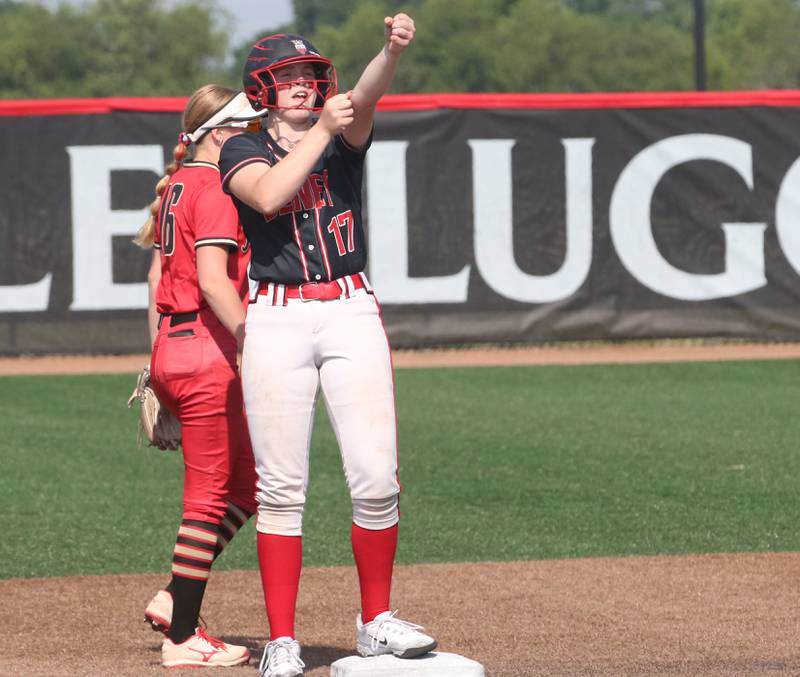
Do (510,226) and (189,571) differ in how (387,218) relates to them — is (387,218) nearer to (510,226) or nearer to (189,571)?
(510,226)

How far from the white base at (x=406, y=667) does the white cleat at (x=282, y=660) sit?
0.38 ft

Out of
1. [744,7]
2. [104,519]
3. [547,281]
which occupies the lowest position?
[104,519]

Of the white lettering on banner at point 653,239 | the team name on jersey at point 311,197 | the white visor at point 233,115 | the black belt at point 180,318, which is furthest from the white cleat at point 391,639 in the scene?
the white lettering on banner at point 653,239

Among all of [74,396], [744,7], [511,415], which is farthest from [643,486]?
[744,7]

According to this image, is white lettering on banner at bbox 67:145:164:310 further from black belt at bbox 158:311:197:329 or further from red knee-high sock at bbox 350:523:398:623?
red knee-high sock at bbox 350:523:398:623

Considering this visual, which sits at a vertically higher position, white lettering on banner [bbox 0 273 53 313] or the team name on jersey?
the team name on jersey

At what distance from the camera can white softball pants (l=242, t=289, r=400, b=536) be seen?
14.2 feet

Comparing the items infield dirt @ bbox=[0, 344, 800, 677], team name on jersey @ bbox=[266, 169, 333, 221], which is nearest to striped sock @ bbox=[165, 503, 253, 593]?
infield dirt @ bbox=[0, 344, 800, 677]

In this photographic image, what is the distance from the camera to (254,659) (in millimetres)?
4836

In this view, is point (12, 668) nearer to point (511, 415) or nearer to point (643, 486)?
point (643, 486)

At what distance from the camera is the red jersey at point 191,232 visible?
4707mm

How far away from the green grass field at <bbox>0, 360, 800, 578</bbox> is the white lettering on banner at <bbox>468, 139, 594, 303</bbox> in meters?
1.63

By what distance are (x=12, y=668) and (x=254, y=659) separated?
2.59ft

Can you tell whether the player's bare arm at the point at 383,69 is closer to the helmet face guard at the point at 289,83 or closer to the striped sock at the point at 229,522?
the helmet face guard at the point at 289,83
